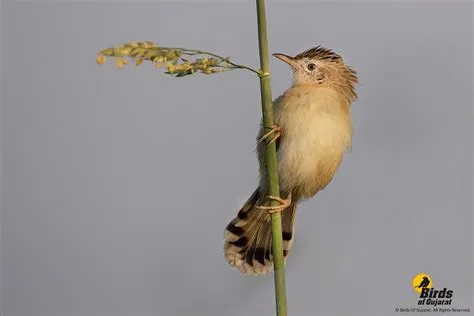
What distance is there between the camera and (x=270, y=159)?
2359mm

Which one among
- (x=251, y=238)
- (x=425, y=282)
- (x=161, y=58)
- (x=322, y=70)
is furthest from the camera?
(x=251, y=238)

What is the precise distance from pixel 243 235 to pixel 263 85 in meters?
2.83

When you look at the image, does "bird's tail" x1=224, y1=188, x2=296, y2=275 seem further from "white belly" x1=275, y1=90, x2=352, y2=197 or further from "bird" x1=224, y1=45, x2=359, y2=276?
"white belly" x1=275, y1=90, x2=352, y2=197

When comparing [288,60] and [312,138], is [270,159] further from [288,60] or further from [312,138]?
[288,60]

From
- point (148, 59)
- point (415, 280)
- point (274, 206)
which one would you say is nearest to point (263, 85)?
point (148, 59)

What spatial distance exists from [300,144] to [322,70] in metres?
0.88

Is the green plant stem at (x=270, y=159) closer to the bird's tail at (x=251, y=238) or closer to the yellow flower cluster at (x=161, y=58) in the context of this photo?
the yellow flower cluster at (x=161, y=58)

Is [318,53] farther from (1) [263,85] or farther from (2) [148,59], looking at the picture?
(2) [148,59]

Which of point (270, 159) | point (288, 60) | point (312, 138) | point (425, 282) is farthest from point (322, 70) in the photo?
point (270, 159)

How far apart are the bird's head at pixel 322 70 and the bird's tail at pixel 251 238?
89 cm

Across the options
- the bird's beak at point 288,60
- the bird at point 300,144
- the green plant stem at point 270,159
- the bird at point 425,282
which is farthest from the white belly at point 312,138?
the green plant stem at point 270,159

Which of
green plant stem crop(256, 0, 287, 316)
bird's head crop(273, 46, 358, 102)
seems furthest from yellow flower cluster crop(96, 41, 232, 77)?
bird's head crop(273, 46, 358, 102)

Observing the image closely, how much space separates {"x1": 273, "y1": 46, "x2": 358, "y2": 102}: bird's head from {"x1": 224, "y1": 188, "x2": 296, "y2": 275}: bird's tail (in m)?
0.89

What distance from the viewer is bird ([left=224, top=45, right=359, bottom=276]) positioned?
4.12 m
